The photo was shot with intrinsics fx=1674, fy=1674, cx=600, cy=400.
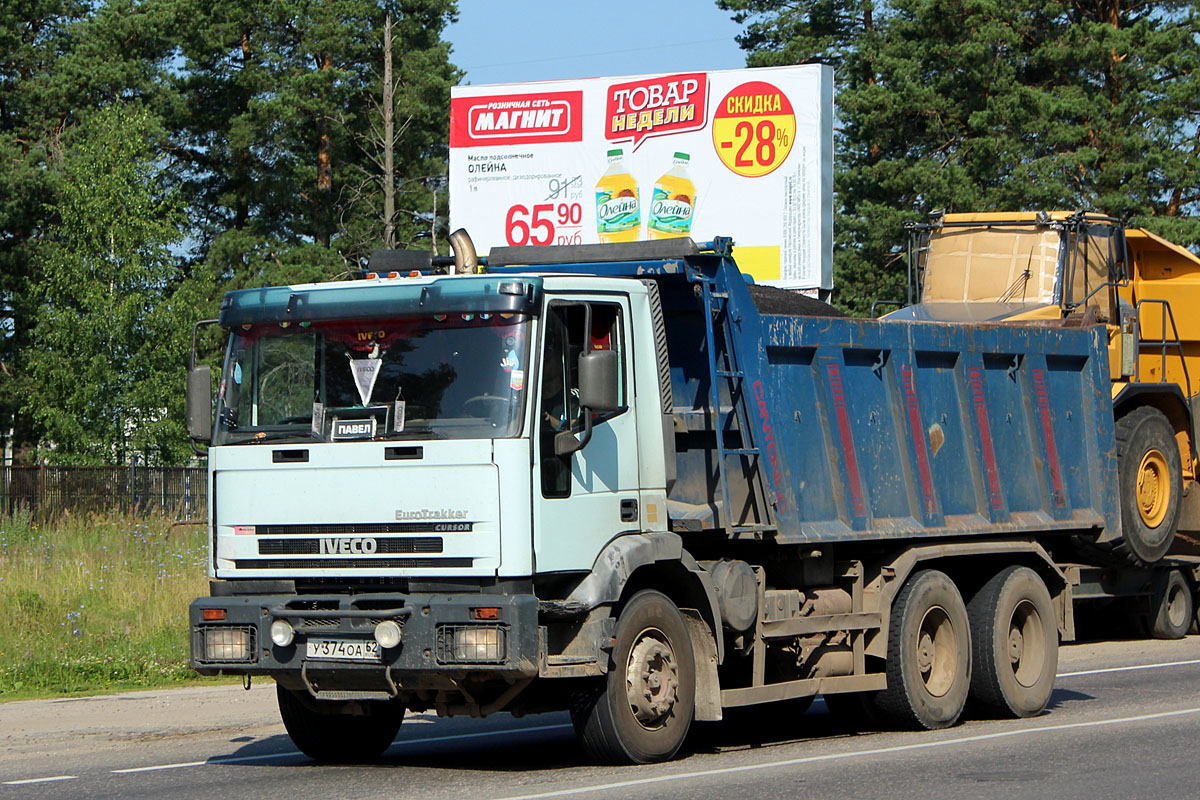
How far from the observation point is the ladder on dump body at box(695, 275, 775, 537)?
10391mm

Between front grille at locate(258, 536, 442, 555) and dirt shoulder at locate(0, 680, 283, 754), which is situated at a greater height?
front grille at locate(258, 536, 442, 555)

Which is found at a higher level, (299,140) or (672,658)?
(299,140)

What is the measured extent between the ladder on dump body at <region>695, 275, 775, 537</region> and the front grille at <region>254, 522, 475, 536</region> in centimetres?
201

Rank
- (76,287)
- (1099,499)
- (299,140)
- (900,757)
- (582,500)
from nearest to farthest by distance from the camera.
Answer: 1. (582,500)
2. (900,757)
3. (1099,499)
4. (76,287)
5. (299,140)

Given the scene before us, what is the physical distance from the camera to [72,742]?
12.1m

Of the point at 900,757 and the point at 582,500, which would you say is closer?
the point at 582,500

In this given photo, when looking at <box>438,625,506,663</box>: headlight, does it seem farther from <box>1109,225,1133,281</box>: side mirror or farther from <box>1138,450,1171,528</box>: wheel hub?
<box>1109,225,1133,281</box>: side mirror

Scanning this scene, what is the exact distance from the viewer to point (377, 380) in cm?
952

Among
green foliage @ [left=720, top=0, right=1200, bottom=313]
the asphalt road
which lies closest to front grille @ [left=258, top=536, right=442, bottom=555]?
the asphalt road

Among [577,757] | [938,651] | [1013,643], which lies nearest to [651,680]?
[577,757]

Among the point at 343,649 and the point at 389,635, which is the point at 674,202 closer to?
the point at 343,649

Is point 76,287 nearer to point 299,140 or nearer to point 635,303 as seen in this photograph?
point 299,140

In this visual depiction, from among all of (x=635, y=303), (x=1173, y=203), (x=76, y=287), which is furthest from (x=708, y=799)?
(x=1173, y=203)

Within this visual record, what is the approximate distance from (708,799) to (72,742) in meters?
5.64
